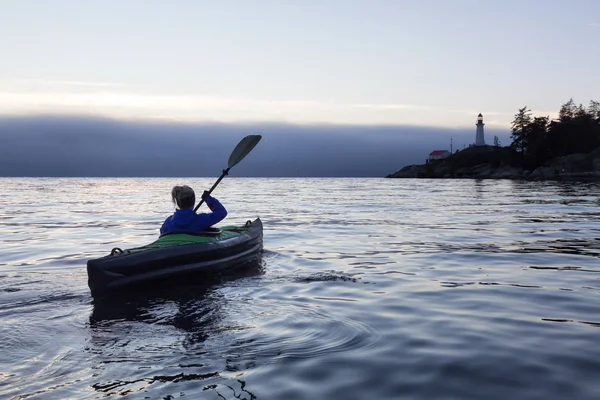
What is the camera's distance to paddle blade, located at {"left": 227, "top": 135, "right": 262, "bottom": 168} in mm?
13914

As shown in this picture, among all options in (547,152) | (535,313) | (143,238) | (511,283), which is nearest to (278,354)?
(535,313)

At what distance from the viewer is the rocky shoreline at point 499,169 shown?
8856 cm

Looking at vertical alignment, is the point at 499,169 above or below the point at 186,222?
above

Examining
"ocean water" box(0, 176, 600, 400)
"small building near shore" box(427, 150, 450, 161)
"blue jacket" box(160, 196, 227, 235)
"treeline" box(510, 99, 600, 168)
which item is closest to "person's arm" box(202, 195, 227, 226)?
"blue jacket" box(160, 196, 227, 235)

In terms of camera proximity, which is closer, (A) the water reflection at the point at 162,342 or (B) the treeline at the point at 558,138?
(A) the water reflection at the point at 162,342

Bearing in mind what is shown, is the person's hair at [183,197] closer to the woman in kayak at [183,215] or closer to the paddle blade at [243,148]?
the woman in kayak at [183,215]

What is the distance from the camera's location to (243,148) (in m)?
14.1

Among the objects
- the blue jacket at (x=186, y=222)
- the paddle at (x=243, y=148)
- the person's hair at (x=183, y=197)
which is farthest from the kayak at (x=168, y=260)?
the paddle at (x=243, y=148)

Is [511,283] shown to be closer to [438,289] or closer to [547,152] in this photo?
[438,289]

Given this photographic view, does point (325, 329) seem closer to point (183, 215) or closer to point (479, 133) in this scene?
point (183, 215)

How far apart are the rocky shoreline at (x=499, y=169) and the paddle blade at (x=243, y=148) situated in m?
81.5

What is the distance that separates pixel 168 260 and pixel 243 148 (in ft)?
19.8

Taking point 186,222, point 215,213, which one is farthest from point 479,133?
point 186,222

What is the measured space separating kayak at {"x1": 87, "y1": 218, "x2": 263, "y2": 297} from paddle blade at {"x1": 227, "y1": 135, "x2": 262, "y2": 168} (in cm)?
320
